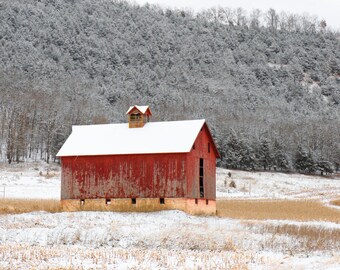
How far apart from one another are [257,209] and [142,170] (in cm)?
1177

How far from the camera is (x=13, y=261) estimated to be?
67.8ft

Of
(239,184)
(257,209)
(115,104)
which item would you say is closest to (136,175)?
(257,209)

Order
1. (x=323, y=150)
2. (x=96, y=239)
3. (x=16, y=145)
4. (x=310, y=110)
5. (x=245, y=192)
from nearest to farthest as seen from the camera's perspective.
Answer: (x=96, y=239) → (x=245, y=192) → (x=16, y=145) → (x=323, y=150) → (x=310, y=110)

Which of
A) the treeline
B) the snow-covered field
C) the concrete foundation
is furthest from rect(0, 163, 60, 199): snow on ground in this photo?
Result: the treeline

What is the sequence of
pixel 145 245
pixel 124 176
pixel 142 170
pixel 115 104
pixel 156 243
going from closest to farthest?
pixel 145 245 → pixel 156 243 → pixel 142 170 → pixel 124 176 → pixel 115 104

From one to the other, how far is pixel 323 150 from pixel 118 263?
346ft

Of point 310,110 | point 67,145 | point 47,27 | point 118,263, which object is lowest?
point 118,263

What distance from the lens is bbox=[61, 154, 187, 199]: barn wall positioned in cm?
4247

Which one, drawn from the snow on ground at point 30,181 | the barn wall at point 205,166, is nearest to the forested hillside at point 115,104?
the snow on ground at point 30,181

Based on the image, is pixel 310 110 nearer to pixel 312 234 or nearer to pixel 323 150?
pixel 323 150

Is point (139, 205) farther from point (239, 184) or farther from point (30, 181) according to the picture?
point (239, 184)

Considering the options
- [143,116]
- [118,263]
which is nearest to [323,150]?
[143,116]

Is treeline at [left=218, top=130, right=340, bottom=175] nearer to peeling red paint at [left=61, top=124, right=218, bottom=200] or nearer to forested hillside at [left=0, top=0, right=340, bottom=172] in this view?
forested hillside at [left=0, top=0, right=340, bottom=172]

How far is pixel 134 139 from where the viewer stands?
4512cm
